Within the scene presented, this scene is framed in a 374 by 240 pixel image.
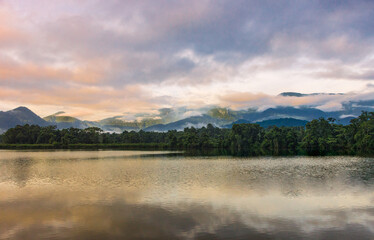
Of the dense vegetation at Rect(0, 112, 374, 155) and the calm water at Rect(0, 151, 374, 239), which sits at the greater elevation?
the dense vegetation at Rect(0, 112, 374, 155)

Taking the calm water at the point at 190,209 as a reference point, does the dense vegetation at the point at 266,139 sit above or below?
above

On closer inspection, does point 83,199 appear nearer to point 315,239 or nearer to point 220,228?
point 220,228

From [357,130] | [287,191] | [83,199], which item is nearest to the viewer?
[83,199]

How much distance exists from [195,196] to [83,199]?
9.69m

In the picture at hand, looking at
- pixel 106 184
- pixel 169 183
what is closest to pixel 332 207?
pixel 169 183

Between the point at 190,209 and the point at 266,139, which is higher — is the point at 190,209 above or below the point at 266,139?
below

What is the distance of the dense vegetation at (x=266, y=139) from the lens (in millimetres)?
104188

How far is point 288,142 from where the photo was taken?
13588cm

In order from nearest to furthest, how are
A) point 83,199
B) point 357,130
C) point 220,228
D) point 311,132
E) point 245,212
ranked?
point 220,228
point 245,212
point 83,199
point 357,130
point 311,132

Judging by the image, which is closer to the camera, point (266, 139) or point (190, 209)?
point (190, 209)

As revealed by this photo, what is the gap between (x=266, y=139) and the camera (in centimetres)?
14150

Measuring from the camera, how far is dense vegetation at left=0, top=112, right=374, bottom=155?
10419 centimetres

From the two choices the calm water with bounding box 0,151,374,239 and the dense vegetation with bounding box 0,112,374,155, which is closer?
the calm water with bounding box 0,151,374,239

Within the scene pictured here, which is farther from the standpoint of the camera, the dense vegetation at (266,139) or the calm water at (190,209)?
the dense vegetation at (266,139)
